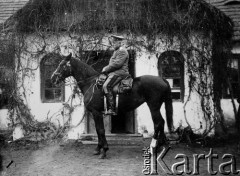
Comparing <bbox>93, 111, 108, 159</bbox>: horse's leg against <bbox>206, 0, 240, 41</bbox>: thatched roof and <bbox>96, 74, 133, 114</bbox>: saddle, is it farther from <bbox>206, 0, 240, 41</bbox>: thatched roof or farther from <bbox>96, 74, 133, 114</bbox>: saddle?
<bbox>206, 0, 240, 41</bbox>: thatched roof

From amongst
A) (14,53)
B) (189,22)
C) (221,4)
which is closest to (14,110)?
(14,53)

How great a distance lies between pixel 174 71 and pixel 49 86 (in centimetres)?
444

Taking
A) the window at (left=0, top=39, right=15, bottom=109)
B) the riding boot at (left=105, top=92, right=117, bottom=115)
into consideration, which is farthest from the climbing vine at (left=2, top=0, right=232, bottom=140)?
the riding boot at (left=105, top=92, right=117, bottom=115)

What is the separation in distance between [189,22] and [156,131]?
13.1 ft

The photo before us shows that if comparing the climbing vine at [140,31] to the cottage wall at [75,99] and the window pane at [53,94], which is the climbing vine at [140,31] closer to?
the cottage wall at [75,99]

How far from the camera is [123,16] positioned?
32.9 ft

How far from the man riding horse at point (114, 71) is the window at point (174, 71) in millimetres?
Answer: 2702

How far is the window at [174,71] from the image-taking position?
34.0ft

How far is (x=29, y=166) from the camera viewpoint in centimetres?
749

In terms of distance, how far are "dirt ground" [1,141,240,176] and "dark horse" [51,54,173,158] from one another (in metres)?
0.64

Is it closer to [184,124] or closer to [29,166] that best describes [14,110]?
[29,166]

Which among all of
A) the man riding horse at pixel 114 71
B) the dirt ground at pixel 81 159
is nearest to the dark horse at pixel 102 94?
the man riding horse at pixel 114 71

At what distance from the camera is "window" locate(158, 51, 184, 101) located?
10359 mm

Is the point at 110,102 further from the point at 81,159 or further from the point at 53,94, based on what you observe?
the point at 53,94
